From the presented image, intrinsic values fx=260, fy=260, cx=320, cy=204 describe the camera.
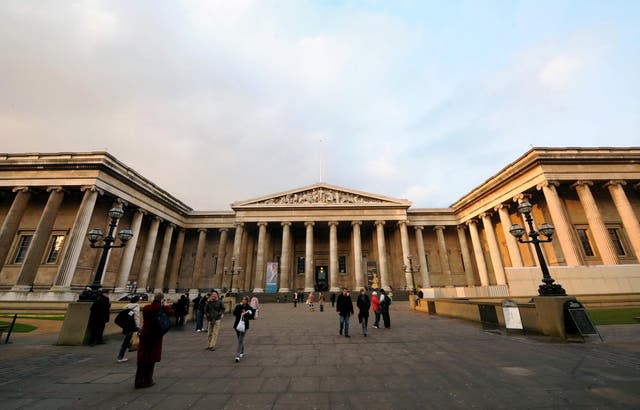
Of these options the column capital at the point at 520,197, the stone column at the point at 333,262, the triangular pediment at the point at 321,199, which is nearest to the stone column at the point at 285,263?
the triangular pediment at the point at 321,199

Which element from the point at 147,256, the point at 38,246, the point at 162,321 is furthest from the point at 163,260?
the point at 162,321

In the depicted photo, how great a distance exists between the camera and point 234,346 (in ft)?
28.4

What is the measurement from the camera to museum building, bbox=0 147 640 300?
70.6 ft

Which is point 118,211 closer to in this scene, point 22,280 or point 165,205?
point 22,280

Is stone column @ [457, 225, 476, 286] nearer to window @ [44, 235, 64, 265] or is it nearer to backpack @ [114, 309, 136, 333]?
backpack @ [114, 309, 136, 333]

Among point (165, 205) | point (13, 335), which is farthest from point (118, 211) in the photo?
point (165, 205)

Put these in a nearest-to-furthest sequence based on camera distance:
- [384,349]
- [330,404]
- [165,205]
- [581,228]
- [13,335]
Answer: [330,404], [384,349], [13,335], [581,228], [165,205]

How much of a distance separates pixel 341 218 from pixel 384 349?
1065 inches

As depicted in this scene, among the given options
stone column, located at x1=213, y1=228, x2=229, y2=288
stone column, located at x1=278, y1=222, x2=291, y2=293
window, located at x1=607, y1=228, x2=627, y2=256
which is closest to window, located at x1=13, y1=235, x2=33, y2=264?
stone column, located at x1=213, y1=228, x2=229, y2=288

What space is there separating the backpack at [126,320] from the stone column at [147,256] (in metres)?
28.2

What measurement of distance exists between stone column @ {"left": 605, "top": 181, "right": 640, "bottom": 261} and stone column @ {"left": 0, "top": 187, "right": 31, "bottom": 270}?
1994 inches

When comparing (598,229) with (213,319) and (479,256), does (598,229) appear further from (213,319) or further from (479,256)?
(213,319)

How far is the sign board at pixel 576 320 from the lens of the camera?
787cm

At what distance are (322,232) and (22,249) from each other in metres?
32.5
